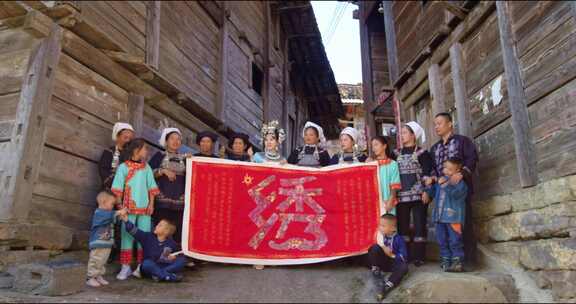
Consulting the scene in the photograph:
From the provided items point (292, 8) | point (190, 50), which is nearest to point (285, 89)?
point (292, 8)

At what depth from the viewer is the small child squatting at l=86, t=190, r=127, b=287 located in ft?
13.9

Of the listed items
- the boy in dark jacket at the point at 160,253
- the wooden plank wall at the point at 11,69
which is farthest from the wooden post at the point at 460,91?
the wooden plank wall at the point at 11,69

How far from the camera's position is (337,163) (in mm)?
5816

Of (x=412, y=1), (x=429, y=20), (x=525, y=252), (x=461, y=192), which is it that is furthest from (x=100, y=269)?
(x=412, y=1)

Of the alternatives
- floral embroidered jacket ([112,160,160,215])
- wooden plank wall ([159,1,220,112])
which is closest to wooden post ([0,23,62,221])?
floral embroidered jacket ([112,160,160,215])

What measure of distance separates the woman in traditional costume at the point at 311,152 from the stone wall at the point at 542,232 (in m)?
2.18

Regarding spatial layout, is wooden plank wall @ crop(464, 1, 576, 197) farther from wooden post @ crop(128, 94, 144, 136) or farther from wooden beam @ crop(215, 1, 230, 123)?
wooden beam @ crop(215, 1, 230, 123)

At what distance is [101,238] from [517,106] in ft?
15.1

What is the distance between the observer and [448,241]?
459 cm

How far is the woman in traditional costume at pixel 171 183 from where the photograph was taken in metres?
5.28

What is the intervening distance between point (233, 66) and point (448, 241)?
24.0ft

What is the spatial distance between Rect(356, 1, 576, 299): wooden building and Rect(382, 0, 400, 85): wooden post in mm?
1891

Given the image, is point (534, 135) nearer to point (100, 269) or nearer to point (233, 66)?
point (100, 269)

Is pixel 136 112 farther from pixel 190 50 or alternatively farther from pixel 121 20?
pixel 190 50
